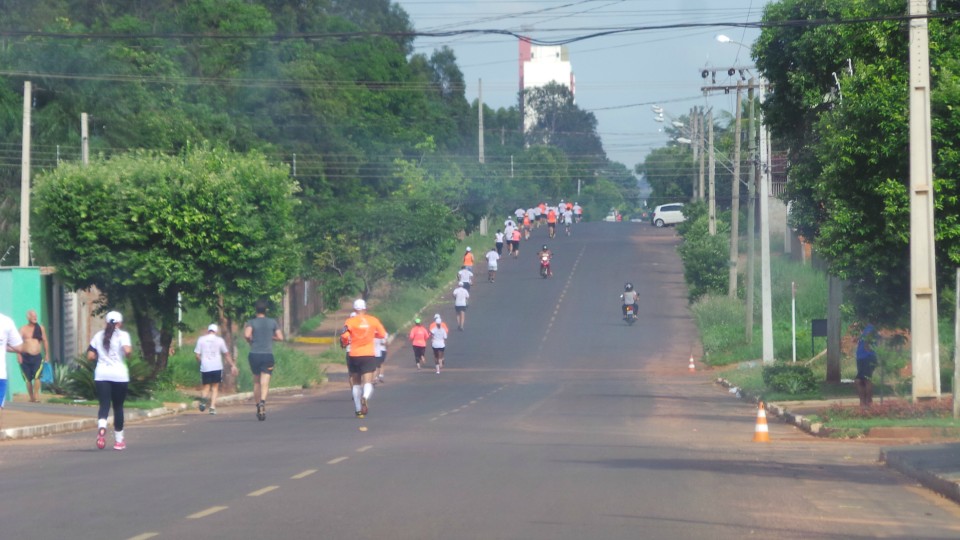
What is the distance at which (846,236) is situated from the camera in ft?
76.2

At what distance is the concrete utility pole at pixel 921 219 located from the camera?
2009 cm

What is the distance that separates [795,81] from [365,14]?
80569 millimetres

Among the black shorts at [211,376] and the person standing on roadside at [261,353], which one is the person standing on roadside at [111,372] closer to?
the person standing on roadside at [261,353]

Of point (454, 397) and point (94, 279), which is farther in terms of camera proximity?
point (454, 397)

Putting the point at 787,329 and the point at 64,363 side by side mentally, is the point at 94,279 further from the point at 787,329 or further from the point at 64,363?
the point at 787,329

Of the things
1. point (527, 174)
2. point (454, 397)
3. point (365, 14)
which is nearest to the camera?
point (454, 397)

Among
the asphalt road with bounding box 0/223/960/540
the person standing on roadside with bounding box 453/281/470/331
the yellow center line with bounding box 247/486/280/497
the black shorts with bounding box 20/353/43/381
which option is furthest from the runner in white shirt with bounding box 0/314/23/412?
the person standing on roadside with bounding box 453/281/470/331

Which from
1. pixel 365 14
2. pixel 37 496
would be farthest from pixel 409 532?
pixel 365 14

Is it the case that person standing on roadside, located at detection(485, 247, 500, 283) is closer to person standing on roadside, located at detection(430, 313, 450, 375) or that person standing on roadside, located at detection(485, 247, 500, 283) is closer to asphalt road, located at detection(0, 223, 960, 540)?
person standing on roadside, located at detection(430, 313, 450, 375)

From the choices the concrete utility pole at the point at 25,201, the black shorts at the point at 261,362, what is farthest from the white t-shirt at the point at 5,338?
the concrete utility pole at the point at 25,201

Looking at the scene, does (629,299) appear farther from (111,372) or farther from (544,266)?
(111,372)

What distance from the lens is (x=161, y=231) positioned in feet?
91.9

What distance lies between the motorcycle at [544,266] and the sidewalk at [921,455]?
1656 inches

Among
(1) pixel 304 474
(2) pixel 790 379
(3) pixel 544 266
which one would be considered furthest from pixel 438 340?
(1) pixel 304 474
